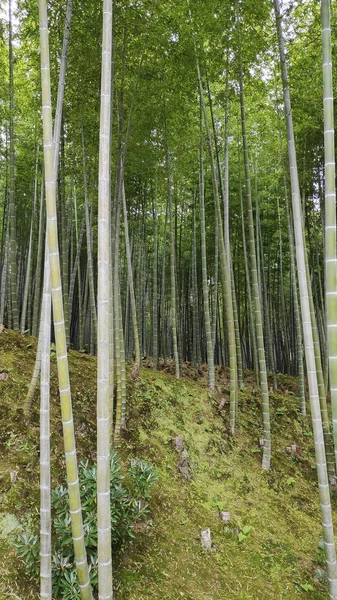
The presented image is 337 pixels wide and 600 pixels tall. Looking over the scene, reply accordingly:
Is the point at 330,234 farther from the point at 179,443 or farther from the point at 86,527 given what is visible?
the point at 179,443

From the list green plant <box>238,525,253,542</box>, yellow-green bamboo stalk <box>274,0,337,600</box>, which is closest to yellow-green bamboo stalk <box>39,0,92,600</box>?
yellow-green bamboo stalk <box>274,0,337,600</box>

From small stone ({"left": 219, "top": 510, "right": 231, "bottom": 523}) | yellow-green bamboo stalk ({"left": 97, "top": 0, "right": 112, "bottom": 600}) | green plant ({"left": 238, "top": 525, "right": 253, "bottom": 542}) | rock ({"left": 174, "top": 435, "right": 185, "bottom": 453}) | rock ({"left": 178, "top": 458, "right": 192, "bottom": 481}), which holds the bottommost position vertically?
green plant ({"left": 238, "top": 525, "right": 253, "bottom": 542})

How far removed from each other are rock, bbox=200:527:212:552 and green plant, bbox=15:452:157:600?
55 cm

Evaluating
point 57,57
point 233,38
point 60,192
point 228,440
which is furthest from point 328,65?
point 228,440

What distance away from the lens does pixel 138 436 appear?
12.4ft

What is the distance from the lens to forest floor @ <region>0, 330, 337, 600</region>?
257 centimetres

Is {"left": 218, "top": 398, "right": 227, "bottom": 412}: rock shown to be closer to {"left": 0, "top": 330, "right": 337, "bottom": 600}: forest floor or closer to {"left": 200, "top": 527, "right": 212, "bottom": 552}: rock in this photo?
{"left": 0, "top": 330, "right": 337, "bottom": 600}: forest floor

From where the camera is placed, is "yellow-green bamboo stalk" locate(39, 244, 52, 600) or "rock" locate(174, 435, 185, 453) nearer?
"yellow-green bamboo stalk" locate(39, 244, 52, 600)

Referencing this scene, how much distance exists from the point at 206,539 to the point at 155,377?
2.23 meters

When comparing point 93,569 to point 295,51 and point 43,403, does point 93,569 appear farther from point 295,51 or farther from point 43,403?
point 295,51

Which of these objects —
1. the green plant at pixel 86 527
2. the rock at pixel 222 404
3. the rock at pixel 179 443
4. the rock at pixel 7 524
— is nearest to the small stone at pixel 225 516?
the rock at pixel 179 443

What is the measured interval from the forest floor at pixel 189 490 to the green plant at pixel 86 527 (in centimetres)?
14

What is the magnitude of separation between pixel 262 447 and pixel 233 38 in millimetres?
4386

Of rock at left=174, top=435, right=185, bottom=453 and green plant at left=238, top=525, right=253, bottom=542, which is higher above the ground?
rock at left=174, top=435, right=185, bottom=453
